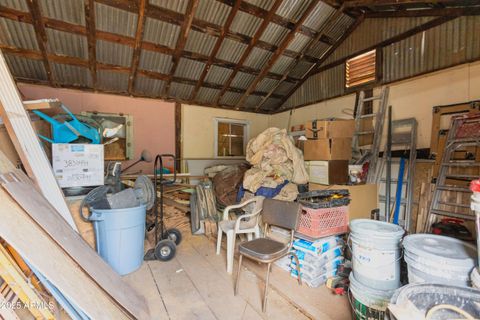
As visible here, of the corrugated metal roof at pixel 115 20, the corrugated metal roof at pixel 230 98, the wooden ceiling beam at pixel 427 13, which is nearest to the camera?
the wooden ceiling beam at pixel 427 13

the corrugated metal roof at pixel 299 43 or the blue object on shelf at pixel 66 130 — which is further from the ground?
the corrugated metal roof at pixel 299 43

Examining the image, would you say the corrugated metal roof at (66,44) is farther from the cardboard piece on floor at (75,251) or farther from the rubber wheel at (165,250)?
the rubber wheel at (165,250)

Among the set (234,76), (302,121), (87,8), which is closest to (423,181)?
(302,121)

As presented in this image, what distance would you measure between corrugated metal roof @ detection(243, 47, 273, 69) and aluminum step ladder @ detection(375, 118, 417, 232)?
2597 mm

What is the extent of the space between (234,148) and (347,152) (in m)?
3.22

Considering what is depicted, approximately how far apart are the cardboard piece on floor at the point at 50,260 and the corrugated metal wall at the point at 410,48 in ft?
14.5

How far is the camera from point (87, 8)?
318 cm

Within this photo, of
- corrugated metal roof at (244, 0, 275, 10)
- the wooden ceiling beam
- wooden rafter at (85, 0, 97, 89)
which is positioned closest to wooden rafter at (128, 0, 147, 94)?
wooden rafter at (85, 0, 97, 89)

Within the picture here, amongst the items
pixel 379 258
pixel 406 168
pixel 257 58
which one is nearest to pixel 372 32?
pixel 257 58

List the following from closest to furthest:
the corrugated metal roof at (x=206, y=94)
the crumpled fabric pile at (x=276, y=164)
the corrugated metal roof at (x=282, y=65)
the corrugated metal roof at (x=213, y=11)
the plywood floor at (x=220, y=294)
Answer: the plywood floor at (x=220, y=294)
the crumpled fabric pile at (x=276, y=164)
the corrugated metal roof at (x=213, y=11)
the corrugated metal roof at (x=282, y=65)
the corrugated metal roof at (x=206, y=94)

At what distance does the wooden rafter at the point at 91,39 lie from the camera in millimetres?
3180

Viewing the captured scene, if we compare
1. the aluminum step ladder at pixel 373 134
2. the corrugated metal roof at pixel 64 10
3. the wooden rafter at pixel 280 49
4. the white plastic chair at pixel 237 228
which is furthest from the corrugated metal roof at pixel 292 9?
the white plastic chair at pixel 237 228

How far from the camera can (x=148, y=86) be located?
463 cm

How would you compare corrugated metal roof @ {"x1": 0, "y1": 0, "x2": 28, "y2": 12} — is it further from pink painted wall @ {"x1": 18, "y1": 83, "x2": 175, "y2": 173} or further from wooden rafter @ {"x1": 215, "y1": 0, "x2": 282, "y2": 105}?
wooden rafter @ {"x1": 215, "y1": 0, "x2": 282, "y2": 105}
